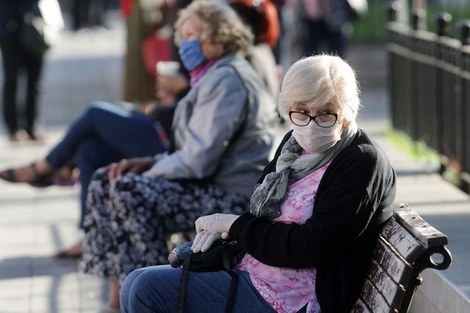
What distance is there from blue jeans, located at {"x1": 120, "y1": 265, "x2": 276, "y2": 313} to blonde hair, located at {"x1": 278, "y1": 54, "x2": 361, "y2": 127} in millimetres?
605

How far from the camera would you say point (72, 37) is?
25.9 m

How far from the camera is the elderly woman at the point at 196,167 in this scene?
17.6 ft

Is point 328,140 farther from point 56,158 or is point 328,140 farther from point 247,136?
point 56,158

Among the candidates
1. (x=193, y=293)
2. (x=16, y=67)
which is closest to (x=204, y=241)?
(x=193, y=293)

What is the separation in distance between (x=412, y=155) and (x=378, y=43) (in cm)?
773

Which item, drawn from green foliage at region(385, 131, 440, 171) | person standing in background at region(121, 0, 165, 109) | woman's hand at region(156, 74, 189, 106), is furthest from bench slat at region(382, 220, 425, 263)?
person standing in background at region(121, 0, 165, 109)

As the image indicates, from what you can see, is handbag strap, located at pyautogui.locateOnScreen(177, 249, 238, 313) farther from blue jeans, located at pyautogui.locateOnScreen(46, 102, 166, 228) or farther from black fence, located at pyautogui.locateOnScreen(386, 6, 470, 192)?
black fence, located at pyautogui.locateOnScreen(386, 6, 470, 192)

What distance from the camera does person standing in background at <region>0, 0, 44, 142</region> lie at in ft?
37.1

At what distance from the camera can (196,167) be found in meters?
5.41

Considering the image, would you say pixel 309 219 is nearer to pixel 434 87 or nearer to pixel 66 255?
pixel 66 255

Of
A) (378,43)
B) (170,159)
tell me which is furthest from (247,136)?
(378,43)

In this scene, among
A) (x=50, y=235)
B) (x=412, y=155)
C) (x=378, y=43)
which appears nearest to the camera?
(x=50, y=235)

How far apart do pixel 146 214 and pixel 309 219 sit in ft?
5.65

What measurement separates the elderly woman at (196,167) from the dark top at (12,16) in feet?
19.4
